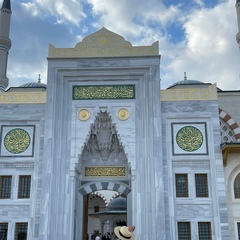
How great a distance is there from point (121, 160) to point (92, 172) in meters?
0.94

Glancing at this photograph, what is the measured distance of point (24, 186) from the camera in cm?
1020

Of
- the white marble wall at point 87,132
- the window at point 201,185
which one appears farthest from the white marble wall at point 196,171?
the white marble wall at point 87,132

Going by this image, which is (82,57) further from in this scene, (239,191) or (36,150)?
(239,191)

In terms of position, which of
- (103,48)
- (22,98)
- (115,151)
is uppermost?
(103,48)

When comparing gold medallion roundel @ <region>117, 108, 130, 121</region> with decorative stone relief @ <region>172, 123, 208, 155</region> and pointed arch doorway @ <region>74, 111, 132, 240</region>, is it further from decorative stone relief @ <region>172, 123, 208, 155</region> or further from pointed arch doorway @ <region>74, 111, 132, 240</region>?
decorative stone relief @ <region>172, 123, 208, 155</region>

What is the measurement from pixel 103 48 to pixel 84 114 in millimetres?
2124

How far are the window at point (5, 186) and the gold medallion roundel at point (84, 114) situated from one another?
106 inches

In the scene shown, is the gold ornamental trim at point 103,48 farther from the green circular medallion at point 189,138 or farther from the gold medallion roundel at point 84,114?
the green circular medallion at point 189,138

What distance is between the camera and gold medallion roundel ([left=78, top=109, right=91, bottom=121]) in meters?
10.4

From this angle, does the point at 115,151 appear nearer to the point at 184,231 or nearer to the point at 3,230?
the point at 184,231

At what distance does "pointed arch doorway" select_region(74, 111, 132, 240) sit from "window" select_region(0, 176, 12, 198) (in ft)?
6.36

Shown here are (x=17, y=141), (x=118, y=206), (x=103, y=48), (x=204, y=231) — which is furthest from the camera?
(x=118, y=206)

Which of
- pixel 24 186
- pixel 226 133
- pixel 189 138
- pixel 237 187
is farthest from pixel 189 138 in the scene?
pixel 24 186

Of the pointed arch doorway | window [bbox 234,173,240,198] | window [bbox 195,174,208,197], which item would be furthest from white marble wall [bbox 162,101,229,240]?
the pointed arch doorway
